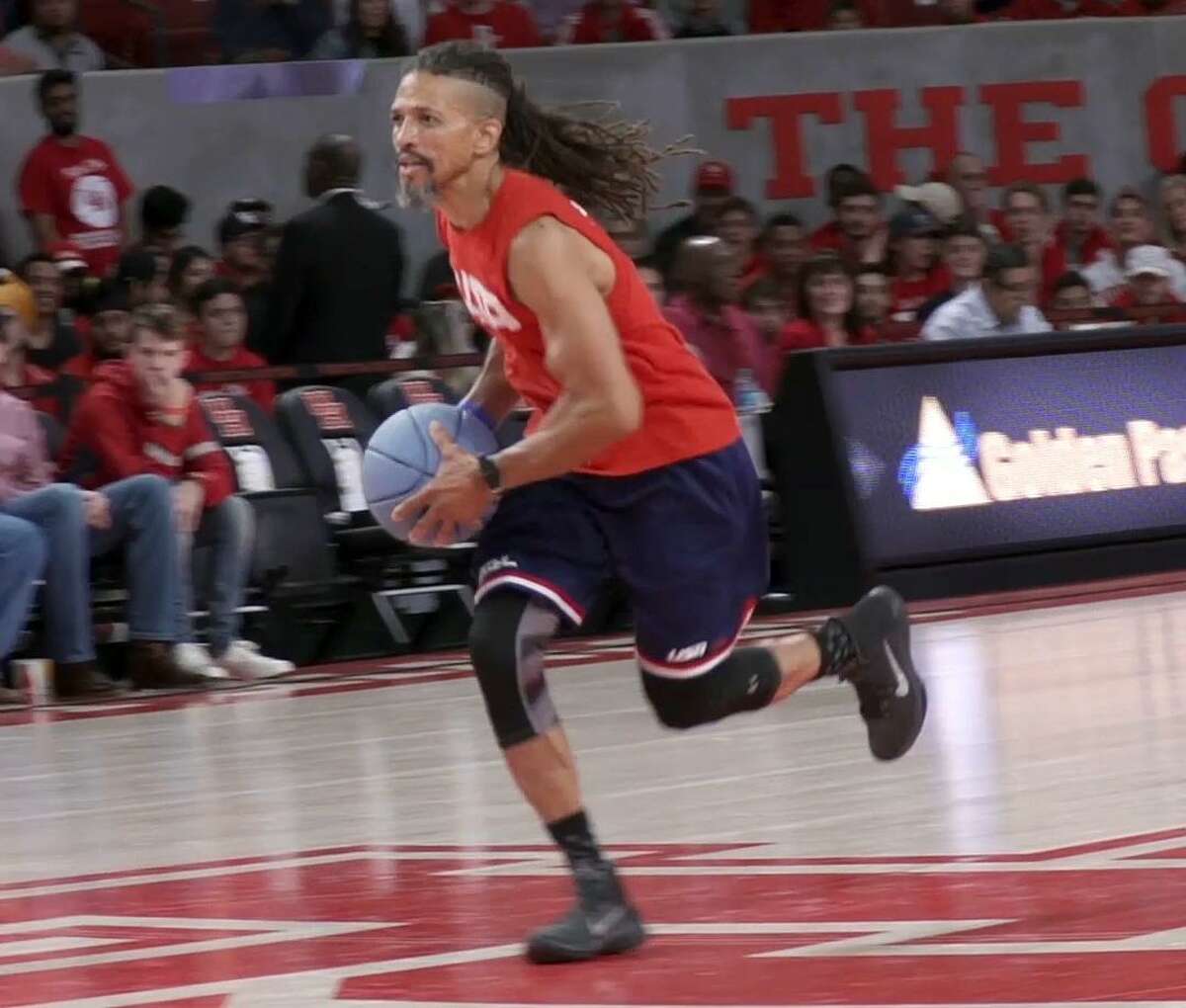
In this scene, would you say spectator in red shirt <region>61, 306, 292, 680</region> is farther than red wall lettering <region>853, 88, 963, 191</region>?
No

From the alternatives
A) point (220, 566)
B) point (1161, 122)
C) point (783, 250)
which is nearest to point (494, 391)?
point (220, 566)

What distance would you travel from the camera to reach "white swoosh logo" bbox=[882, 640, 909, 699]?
5.66 m

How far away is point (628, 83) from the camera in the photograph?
17047mm

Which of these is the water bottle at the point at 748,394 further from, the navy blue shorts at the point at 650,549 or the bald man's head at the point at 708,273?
the navy blue shorts at the point at 650,549

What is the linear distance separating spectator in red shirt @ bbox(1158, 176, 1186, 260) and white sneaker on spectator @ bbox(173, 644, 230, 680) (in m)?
7.82

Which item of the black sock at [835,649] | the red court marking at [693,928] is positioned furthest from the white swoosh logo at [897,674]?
the red court marking at [693,928]

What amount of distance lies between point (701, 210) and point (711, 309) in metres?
3.38

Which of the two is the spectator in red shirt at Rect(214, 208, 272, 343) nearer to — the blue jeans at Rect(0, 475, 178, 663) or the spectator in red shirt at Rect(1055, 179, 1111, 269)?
the blue jeans at Rect(0, 475, 178, 663)

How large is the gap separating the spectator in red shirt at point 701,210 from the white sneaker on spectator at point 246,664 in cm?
285

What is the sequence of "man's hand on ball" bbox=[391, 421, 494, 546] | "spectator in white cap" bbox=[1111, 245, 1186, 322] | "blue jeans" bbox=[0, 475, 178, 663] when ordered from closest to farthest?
"man's hand on ball" bbox=[391, 421, 494, 546] → "blue jeans" bbox=[0, 475, 178, 663] → "spectator in white cap" bbox=[1111, 245, 1186, 322]

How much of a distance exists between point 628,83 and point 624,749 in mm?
9634

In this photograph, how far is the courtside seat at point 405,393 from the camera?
12.1 m

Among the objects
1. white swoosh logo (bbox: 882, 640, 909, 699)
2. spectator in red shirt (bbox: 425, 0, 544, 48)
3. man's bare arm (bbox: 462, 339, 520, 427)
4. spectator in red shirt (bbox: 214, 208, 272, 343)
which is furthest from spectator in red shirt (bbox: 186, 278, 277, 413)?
man's bare arm (bbox: 462, 339, 520, 427)

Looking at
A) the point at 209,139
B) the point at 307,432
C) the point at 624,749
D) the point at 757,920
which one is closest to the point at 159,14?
the point at 209,139
